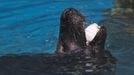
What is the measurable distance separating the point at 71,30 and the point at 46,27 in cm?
277

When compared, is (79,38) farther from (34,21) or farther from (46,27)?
(34,21)

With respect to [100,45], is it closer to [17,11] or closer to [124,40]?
[124,40]

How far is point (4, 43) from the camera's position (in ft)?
20.9

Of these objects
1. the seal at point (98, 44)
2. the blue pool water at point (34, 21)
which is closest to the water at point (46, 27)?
the blue pool water at point (34, 21)

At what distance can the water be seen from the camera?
5.84 meters

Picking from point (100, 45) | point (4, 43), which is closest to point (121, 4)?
point (4, 43)

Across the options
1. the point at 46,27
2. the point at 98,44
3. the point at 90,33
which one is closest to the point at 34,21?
the point at 46,27

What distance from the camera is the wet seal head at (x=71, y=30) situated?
13.6ft

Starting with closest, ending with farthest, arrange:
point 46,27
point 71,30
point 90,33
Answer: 1. point 71,30
2. point 90,33
3. point 46,27

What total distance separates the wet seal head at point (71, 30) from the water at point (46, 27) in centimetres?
90

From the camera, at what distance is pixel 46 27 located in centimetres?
695

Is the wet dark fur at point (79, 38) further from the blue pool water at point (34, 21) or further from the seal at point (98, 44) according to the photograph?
the blue pool water at point (34, 21)

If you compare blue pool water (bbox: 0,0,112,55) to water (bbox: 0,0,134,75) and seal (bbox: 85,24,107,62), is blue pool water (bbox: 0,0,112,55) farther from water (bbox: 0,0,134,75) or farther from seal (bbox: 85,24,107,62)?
seal (bbox: 85,24,107,62)

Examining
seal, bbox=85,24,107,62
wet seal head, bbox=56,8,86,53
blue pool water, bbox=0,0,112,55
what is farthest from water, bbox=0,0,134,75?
wet seal head, bbox=56,8,86,53
